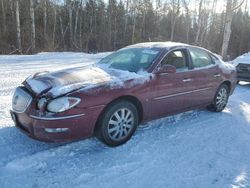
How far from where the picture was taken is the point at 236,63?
10047mm

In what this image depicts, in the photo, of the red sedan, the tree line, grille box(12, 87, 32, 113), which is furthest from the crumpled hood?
the tree line

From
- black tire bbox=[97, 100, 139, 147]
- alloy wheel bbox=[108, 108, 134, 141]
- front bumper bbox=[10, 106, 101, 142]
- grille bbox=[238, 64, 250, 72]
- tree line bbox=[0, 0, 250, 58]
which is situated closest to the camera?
front bumper bbox=[10, 106, 101, 142]

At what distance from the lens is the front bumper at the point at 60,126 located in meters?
3.53

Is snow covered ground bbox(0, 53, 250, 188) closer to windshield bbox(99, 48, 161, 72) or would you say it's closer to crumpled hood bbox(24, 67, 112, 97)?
crumpled hood bbox(24, 67, 112, 97)

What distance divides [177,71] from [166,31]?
36018 mm

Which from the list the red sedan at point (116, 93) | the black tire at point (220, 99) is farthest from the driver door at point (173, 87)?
the black tire at point (220, 99)

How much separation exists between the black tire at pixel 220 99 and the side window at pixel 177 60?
1.33m

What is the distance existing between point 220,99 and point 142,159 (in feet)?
9.84

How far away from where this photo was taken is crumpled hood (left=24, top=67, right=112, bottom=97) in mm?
3729

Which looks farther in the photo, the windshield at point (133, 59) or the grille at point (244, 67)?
the grille at point (244, 67)

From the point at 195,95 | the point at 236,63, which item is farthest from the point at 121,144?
the point at 236,63

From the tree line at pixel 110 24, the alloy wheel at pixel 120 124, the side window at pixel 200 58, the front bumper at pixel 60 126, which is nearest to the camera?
the front bumper at pixel 60 126

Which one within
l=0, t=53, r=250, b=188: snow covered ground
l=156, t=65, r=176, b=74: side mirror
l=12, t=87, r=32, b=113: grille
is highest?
l=156, t=65, r=176, b=74: side mirror

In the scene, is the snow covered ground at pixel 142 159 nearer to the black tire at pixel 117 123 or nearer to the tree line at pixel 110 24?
the black tire at pixel 117 123
